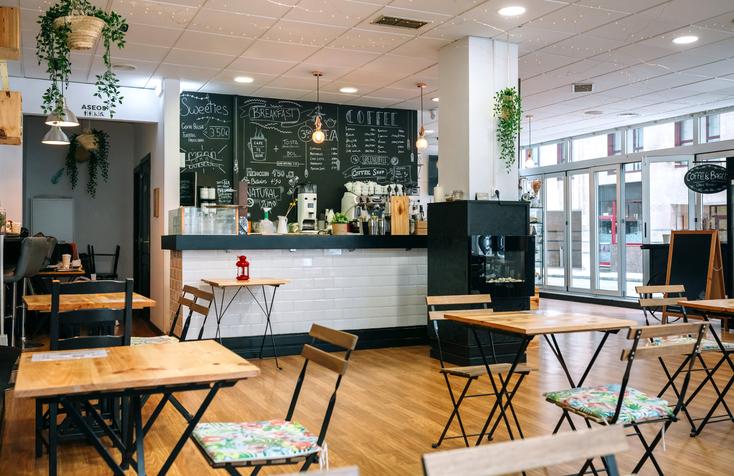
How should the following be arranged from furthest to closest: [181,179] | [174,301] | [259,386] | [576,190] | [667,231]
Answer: [576,190] → [667,231] → [181,179] → [174,301] → [259,386]

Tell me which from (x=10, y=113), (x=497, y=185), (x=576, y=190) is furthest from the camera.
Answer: (x=576, y=190)

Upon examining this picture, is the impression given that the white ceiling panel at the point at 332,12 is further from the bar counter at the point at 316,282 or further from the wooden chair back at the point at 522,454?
the wooden chair back at the point at 522,454

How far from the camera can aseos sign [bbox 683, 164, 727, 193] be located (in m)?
8.82

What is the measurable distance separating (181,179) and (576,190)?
7.35 meters

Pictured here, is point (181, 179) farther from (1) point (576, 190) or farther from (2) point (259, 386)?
(1) point (576, 190)

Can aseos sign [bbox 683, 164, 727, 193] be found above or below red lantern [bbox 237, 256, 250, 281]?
above

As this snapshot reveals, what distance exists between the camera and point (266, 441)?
2.26 m

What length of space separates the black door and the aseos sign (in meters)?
7.67

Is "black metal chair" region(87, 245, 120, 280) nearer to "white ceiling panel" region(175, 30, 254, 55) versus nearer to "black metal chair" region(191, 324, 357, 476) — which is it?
"white ceiling panel" region(175, 30, 254, 55)

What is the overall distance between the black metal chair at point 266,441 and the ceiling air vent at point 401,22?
373cm

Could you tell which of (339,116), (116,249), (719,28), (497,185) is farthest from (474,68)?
(116,249)

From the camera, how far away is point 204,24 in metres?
5.65

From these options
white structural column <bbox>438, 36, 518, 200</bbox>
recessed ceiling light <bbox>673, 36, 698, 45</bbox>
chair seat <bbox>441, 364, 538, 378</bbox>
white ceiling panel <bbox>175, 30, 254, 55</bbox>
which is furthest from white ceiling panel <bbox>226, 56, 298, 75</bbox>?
chair seat <bbox>441, 364, 538, 378</bbox>

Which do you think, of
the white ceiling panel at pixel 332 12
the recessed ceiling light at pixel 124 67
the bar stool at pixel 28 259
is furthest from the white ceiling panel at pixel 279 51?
the bar stool at pixel 28 259
